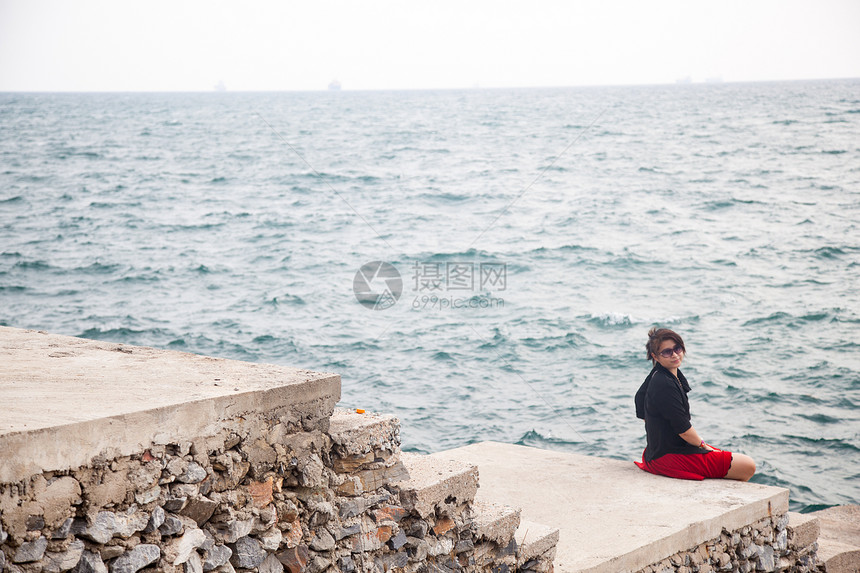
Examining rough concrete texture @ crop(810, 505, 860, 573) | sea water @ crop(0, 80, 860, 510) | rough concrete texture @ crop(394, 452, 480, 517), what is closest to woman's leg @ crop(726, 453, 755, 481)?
rough concrete texture @ crop(810, 505, 860, 573)

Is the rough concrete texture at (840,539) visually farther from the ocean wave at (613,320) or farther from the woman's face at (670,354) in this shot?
the ocean wave at (613,320)

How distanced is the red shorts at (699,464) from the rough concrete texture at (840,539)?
1.13m

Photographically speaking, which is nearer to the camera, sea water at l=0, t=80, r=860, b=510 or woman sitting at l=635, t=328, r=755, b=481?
woman sitting at l=635, t=328, r=755, b=481

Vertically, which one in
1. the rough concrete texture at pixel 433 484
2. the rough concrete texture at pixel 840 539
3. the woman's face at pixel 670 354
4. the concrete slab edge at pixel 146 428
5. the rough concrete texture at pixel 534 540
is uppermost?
the concrete slab edge at pixel 146 428

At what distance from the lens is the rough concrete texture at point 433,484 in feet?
10.6

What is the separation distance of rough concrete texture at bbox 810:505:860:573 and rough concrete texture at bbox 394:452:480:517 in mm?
3434

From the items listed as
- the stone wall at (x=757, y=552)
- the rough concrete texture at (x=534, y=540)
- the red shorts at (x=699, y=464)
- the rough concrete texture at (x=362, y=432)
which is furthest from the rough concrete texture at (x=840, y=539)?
the rough concrete texture at (x=362, y=432)

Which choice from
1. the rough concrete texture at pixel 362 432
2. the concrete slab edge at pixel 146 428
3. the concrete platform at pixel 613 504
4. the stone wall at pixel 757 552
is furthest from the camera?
the stone wall at pixel 757 552

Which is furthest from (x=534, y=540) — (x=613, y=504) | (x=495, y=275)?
(x=495, y=275)

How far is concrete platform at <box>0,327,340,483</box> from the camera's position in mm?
2152

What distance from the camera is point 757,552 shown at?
484 cm

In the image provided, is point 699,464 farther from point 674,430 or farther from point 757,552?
point 757,552

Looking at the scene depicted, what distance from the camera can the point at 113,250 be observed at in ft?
63.0

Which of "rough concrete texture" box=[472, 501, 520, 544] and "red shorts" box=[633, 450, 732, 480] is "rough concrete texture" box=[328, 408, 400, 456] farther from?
"red shorts" box=[633, 450, 732, 480]
